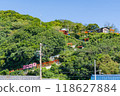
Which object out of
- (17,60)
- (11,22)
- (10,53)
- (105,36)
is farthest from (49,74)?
(11,22)

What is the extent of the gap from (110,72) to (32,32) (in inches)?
360

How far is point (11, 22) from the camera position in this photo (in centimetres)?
2320

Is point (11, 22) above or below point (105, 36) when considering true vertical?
above

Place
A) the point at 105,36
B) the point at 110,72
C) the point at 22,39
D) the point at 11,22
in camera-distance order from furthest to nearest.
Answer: the point at 11,22, the point at 105,36, the point at 22,39, the point at 110,72

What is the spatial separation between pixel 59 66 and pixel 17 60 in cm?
373

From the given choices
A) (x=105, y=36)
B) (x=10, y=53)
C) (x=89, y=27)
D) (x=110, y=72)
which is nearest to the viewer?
(x=110, y=72)

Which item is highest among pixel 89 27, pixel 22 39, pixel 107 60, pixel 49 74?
pixel 89 27

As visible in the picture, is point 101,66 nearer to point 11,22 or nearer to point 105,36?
point 105,36

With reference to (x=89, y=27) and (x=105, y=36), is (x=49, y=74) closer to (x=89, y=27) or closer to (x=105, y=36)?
(x=105, y=36)

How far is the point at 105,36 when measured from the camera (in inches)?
795

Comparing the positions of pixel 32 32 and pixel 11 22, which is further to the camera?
pixel 11 22

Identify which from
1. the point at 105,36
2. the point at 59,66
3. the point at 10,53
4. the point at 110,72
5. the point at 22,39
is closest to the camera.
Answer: the point at 110,72

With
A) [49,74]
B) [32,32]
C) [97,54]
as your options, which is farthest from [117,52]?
[32,32]

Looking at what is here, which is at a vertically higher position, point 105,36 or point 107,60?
point 105,36
